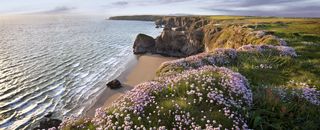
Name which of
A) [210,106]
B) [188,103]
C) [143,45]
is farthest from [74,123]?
[143,45]

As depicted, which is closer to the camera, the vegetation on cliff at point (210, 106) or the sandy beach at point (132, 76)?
the vegetation on cliff at point (210, 106)

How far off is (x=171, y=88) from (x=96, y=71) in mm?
39917

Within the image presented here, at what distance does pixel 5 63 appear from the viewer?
55.3 metres

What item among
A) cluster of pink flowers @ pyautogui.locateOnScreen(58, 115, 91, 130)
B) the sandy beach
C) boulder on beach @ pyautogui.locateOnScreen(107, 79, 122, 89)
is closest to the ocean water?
boulder on beach @ pyautogui.locateOnScreen(107, 79, 122, 89)

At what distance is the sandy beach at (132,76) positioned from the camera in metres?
33.9

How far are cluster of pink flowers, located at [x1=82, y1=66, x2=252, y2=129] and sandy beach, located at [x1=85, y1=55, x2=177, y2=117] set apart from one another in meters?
19.5

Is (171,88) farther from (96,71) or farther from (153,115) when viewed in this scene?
(96,71)

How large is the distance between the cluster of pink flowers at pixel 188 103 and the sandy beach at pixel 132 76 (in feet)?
63.9

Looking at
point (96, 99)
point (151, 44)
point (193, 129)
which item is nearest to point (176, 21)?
point (151, 44)

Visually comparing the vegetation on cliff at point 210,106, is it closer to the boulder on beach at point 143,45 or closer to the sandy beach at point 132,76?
the sandy beach at point 132,76

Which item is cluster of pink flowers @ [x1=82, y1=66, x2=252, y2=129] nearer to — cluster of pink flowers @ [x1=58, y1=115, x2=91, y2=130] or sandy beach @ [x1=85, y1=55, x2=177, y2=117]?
cluster of pink flowers @ [x1=58, y1=115, x2=91, y2=130]

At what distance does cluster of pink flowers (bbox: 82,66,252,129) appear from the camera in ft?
28.8

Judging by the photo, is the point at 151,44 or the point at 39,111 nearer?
the point at 39,111

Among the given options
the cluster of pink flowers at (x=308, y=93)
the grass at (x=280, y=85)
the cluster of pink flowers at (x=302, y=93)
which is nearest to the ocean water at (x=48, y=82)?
the grass at (x=280, y=85)
